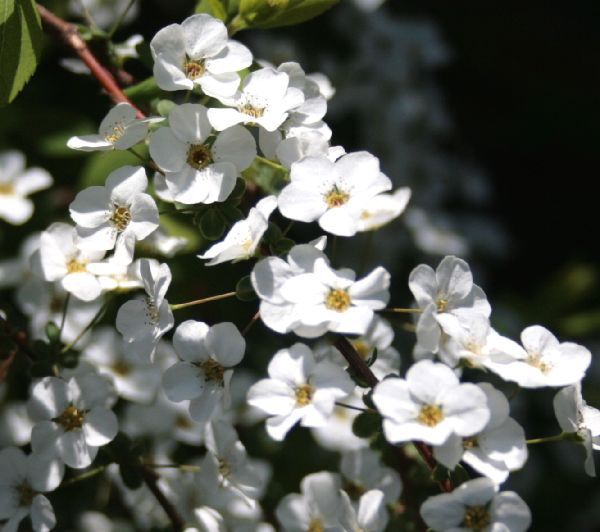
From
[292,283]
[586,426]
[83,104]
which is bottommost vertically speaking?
[83,104]

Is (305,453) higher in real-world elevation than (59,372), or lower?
lower

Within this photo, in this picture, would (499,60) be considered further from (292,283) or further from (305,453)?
(292,283)

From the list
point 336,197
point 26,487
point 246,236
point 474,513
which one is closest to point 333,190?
point 336,197

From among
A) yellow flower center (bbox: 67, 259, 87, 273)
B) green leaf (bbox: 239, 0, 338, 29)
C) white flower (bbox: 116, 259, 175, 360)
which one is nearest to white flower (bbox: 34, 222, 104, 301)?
yellow flower center (bbox: 67, 259, 87, 273)

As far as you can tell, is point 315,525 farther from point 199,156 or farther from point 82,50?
point 82,50

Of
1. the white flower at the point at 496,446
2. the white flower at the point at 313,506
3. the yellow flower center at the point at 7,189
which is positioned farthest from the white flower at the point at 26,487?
the yellow flower center at the point at 7,189

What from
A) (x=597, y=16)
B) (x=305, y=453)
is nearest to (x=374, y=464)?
(x=305, y=453)

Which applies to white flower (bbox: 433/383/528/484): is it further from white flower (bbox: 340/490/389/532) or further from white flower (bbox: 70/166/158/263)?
white flower (bbox: 70/166/158/263)
